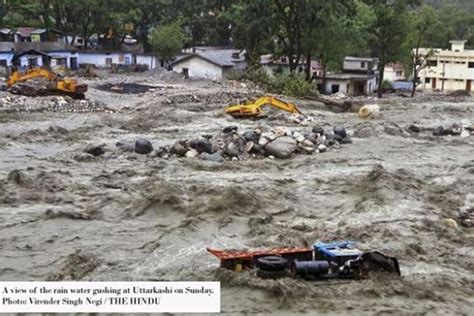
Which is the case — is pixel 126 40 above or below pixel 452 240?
above

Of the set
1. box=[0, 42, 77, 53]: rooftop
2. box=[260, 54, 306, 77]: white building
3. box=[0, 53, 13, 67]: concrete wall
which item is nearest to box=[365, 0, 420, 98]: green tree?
box=[260, 54, 306, 77]: white building

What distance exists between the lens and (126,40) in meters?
65.1

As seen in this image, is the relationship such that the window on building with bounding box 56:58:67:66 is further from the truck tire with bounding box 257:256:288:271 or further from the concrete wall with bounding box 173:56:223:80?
the truck tire with bounding box 257:256:288:271

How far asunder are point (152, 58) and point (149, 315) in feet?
166

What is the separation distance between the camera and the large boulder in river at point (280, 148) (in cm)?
1974

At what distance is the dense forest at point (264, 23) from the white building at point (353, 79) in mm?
1468

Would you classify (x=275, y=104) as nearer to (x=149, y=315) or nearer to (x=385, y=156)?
(x=385, y=156)

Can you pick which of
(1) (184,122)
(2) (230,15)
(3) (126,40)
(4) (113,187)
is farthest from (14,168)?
(3) (126,40)

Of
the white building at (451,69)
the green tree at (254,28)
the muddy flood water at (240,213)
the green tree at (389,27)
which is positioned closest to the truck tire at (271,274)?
the muddy flood water at (240,213)

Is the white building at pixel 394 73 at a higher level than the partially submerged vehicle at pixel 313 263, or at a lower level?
higher

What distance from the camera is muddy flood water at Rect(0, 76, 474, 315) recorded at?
30.7 ft

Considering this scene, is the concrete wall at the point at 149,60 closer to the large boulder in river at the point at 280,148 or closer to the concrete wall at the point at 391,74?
the concrete wall at the point at 391,74

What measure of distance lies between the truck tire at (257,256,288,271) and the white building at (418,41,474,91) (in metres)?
47.6

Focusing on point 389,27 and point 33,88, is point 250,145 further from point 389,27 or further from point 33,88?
point 389,27
